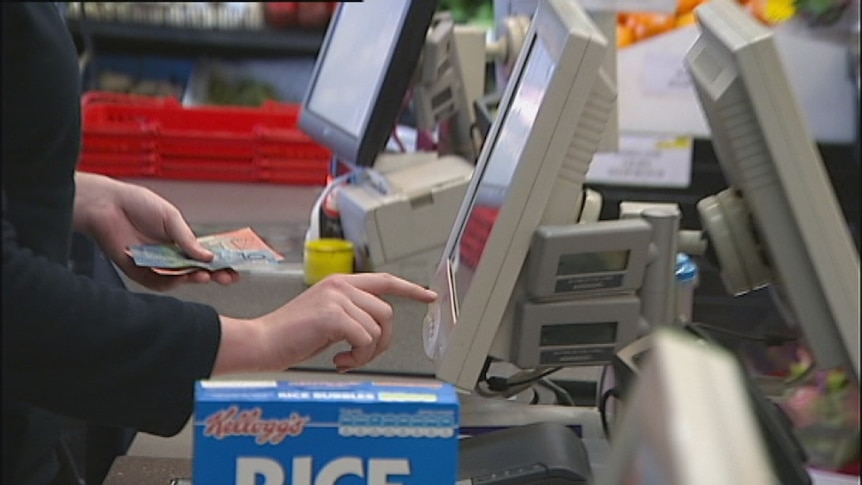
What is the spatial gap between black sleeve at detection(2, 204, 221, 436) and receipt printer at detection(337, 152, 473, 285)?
3.27 feet

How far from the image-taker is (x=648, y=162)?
3.53m

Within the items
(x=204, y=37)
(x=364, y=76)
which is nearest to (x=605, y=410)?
(x=364, y=76)

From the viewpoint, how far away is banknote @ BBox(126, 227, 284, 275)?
1344 mm

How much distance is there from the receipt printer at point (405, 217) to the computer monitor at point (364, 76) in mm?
68

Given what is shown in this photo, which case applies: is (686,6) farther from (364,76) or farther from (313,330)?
(313,330)

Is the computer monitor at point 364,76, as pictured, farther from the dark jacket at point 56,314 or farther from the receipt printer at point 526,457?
the dark jacket at point 56,314

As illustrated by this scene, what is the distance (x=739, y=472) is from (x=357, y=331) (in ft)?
2.04

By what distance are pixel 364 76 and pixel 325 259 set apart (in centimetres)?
31

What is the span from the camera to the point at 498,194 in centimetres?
132

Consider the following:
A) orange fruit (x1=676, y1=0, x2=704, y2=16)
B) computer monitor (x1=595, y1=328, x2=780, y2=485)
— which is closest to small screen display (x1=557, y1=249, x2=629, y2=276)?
computer monitor (x1=595, y1=328, x2=780, y2=485)

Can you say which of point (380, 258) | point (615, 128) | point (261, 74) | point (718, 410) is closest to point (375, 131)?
point (380, 258)

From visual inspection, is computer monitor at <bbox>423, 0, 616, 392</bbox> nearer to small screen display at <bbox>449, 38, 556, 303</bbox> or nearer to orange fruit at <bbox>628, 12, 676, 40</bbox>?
small screen display at <bbox>449, 38, 556, 303</bbox>

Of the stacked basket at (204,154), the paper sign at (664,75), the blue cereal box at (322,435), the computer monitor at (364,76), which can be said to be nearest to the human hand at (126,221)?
the blue cereal box at (322,435)

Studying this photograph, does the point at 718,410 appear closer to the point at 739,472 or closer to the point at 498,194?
the point at 739,472
